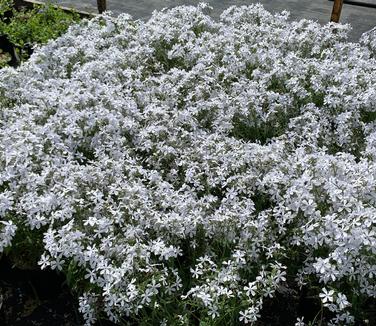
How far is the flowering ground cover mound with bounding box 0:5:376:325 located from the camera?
343cm

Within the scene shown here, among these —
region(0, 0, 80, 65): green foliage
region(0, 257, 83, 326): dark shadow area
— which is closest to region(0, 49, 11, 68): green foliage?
region(0, 0, 80, 65): green foliage

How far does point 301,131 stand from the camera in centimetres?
492

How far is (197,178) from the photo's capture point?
4.25 m

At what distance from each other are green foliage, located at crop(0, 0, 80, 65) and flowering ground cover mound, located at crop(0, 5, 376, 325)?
6.86ft

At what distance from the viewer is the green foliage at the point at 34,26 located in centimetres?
827

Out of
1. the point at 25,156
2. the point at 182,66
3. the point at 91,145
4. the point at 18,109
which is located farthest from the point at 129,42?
the point at 25,156

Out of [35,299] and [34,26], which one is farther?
[34,26]

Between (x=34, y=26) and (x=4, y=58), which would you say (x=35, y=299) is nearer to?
(x=4, y=58)

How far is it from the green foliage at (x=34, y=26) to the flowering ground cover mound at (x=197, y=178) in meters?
2.09

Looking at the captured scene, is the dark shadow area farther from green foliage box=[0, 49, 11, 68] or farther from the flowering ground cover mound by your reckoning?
green foliage box=[0, 49, 11, 68]

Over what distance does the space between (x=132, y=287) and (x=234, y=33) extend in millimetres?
4279

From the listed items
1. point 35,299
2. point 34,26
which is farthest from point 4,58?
point 35,299

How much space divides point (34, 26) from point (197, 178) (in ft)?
18.1

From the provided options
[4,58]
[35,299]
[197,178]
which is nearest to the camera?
[197,178]
